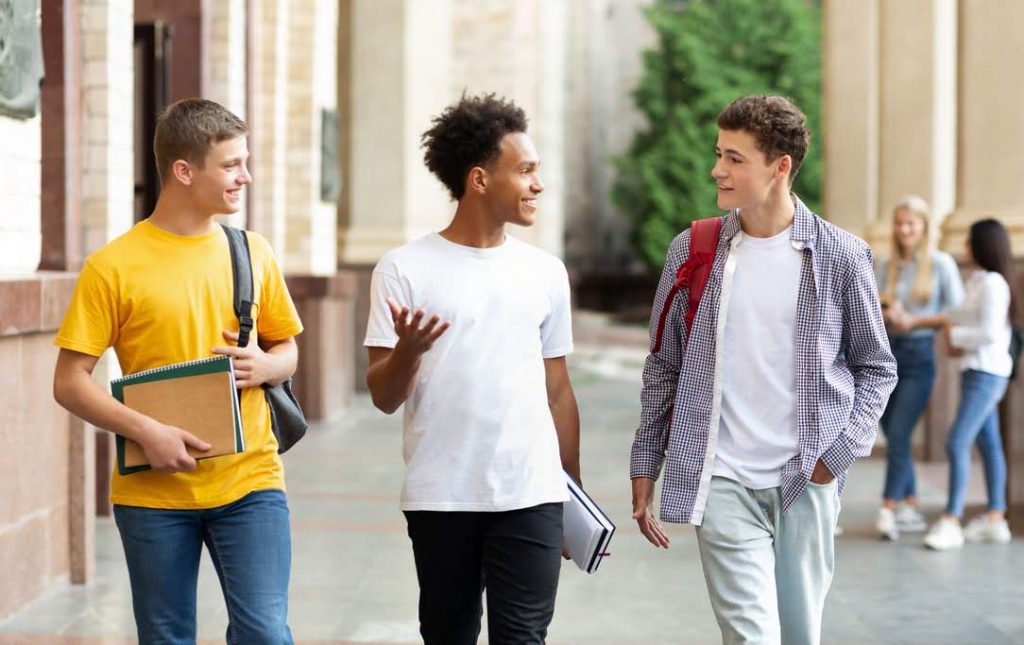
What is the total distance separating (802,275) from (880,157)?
1107 centimetres

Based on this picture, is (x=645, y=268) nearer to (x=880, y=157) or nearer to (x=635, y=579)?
(x=880, y=157)

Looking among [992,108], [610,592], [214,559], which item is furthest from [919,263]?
[214,559]

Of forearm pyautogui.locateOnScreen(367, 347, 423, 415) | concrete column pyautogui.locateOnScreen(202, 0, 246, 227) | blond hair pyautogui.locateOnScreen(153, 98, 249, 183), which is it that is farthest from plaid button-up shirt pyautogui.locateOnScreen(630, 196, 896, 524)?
concrete column pyautogui.locateOnScreen(202, 0, 246, 227)

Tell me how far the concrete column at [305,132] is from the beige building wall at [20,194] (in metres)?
8.22

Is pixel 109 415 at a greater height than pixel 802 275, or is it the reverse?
pixel 802 275

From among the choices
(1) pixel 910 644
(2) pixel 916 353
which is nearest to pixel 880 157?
(2) pixel 916 353

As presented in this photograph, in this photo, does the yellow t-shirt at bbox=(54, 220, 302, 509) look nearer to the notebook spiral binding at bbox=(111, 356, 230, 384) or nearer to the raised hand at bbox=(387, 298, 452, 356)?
the notebook spiral binding at bbox=(111, 356, 230, 384)

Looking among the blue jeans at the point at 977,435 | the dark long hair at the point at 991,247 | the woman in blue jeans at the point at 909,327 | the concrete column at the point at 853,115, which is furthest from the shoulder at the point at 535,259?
the concrete column at the point at 853,115

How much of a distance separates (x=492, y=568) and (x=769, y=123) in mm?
1269

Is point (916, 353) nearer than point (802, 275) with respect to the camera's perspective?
No

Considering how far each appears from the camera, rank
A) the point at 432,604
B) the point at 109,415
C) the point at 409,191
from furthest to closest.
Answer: the point at 409,191, the point at 432,604, the point at 109,415

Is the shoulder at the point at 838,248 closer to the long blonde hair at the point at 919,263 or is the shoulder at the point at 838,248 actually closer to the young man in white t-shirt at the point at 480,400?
the young man in white t-shirt at the point at 480,400

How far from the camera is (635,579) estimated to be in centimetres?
770

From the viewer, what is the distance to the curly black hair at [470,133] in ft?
13.2
